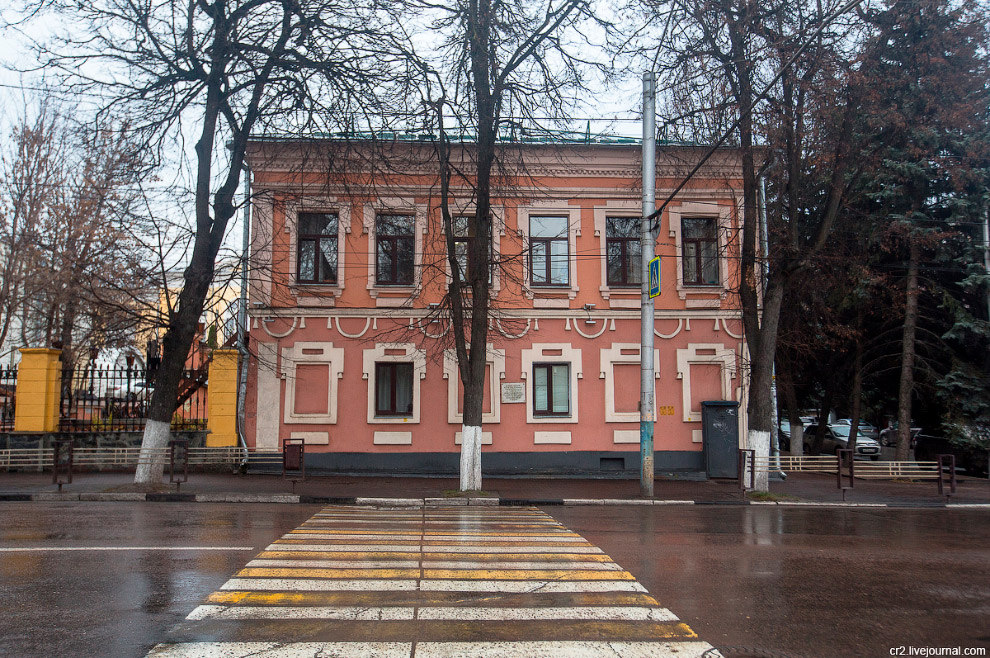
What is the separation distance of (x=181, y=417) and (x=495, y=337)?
9.17 meters

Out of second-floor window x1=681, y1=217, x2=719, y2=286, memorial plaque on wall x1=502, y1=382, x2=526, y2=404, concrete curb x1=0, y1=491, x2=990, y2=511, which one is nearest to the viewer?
concrete curb x1=0, y1=491, x2=990, y2=511

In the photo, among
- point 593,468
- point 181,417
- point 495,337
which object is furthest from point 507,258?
point 181,417

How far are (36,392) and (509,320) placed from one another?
42.4ft

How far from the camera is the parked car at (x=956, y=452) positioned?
21344 millimetres

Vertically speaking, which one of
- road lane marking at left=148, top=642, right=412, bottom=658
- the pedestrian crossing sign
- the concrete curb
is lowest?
the concrete curb

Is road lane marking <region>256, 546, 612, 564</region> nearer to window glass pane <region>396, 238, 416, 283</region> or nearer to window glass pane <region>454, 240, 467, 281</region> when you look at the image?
window glass pane <region>454, 240, 467, 281</region>

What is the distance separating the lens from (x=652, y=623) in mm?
5449

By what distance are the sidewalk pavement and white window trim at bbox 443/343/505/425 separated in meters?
1.76

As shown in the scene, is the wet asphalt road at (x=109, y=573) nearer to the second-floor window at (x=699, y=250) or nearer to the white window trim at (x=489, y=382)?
the white window trim at (x=489, y=382)

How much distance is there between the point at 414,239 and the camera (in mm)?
19391

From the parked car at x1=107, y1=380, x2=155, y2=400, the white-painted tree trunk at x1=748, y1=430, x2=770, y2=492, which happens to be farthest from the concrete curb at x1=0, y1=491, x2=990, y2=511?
the parked car at x1=107, y1=380, x2=155, y2=400

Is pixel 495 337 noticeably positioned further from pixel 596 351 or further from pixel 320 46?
pixel 320 46

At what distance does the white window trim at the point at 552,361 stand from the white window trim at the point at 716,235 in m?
3.64

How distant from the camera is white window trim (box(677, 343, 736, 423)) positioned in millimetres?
19344
